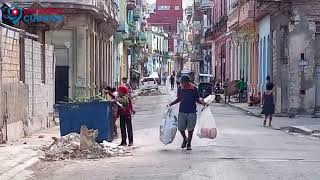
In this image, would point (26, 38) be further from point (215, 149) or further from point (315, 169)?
point (315, 169)

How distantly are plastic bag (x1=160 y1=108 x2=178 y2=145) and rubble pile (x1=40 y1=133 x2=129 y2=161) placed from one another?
94 cm

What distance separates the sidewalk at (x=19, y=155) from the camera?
39.5 ft

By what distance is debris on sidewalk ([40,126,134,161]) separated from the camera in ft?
46.8

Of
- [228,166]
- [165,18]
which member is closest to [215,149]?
[228,166]

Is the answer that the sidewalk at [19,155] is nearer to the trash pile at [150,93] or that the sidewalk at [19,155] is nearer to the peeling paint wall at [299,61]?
the peeling paint wall at [299,61]

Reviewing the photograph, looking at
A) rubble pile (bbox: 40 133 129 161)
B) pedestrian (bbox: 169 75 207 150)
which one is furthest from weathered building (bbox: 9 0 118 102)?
rubble pile (bbox: 40 133 129 161)

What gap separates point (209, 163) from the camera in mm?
12859

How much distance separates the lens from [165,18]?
14200 cm

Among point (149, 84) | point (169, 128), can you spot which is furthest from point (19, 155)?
point (149, 84)

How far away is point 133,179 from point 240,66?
3763 cm

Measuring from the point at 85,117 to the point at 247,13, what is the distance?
911 inches
